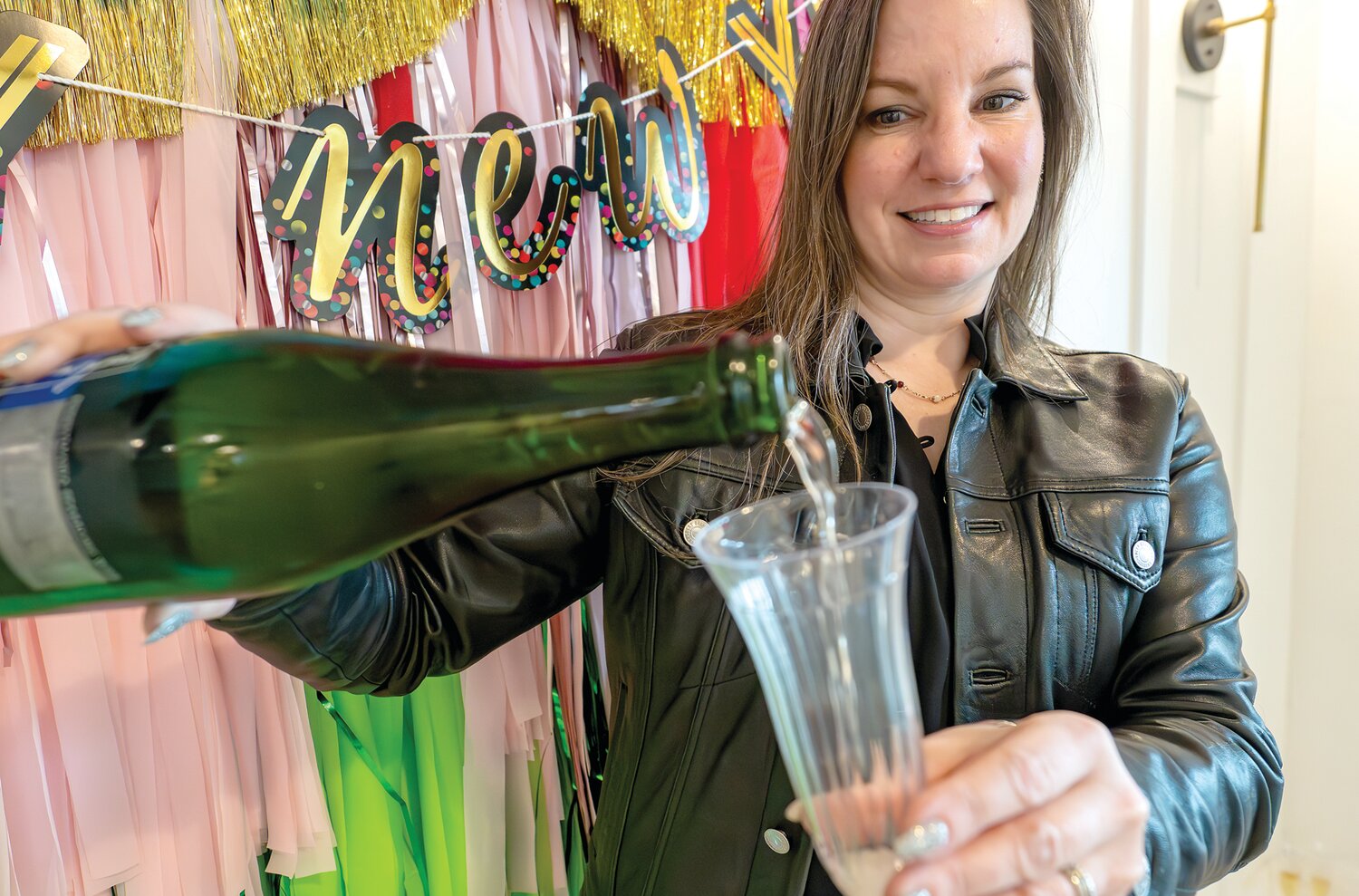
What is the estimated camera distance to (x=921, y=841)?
426 millimetres

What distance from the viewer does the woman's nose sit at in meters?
0.83

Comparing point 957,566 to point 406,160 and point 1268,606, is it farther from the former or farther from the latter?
point 1268,606

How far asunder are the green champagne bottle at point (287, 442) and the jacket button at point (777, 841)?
41cm

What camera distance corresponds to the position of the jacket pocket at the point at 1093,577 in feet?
2.60

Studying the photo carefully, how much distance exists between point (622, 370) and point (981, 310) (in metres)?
0.65

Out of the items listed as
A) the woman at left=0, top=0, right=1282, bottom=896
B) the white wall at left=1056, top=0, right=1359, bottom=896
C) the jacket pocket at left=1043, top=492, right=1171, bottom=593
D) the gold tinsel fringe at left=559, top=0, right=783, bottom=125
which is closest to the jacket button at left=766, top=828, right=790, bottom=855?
the woman at left=0, top=0, right=1282, bottom=896

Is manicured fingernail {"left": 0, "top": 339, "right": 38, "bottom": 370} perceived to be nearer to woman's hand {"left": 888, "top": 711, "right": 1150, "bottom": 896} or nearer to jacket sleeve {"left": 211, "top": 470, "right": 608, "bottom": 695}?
jacket sleeve {"left": 211, "top": 470, "right": 608, "bottom": 695}

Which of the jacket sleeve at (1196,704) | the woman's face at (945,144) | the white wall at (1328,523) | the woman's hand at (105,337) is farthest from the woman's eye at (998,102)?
the white wall at (1328,523)

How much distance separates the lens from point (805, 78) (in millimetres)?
909

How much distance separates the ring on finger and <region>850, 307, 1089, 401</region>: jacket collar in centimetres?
42

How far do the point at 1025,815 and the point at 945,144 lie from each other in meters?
0.56

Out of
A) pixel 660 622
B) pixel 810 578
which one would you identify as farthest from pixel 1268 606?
pixel 810 578

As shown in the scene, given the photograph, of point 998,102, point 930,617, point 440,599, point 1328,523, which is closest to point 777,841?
point 930,617

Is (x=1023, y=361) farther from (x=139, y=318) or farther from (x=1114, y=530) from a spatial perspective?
(x=139, y=318)
